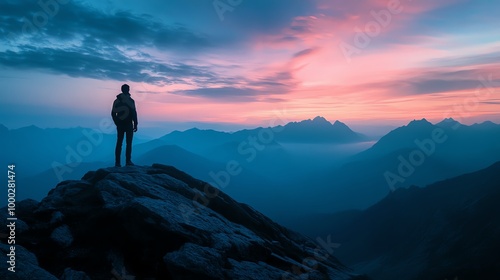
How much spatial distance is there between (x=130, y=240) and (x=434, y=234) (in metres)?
145

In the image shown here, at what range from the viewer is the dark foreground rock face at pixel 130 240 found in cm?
1497

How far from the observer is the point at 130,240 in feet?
55.0

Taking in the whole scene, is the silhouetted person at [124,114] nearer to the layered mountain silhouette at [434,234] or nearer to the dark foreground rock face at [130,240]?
the dark foreground rock face at [130,240]

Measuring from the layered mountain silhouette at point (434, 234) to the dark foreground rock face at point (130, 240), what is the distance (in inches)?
3511

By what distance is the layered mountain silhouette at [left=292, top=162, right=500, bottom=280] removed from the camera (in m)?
93.4

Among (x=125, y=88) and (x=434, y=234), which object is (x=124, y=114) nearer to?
(x=125, y=88)

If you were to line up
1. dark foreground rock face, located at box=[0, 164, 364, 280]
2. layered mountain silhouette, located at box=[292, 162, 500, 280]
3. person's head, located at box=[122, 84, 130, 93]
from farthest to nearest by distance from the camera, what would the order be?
layered mountain silhouette, located at box=[292, 162, 500, 280] < person's head, located at box=[122, 84, 130, 93] < dark foreground rock face, located at box=[0, 164, 364, 280]

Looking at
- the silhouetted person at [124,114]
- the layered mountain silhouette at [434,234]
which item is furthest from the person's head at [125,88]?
the layered mountain silhouette at [434,234]

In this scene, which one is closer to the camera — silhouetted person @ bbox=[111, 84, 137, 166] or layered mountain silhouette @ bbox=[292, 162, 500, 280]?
silhouetted person @ bbox=[111, 84, 137, 166]

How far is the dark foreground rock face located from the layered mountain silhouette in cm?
8918

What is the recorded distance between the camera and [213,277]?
606 inches

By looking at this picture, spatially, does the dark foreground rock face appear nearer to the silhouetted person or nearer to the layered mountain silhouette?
the silhouetted person

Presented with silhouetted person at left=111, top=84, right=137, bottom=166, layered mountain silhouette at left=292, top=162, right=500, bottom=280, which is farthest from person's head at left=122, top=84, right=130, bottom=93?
layered mountain silhouette at left=292, top=162, right=500, bottom=280

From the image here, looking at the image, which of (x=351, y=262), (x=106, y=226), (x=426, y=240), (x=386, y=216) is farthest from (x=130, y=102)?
(x=386, y=216)
